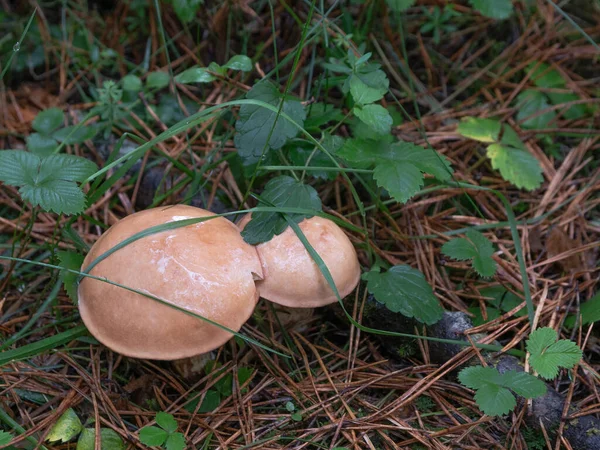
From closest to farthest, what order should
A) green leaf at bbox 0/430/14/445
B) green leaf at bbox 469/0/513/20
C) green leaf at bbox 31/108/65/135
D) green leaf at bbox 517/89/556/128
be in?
green leaf at bbox 0/430/14/445, green leaf at bbox 31/108/65/135, green leaf at bbox 469/0/513/20, green leaf at bbox 517/89/556/128

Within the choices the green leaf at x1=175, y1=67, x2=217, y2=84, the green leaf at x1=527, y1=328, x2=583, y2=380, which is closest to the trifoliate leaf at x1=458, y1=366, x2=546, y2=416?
the green leaf at x1=527, y1=328, x2=583, y2=380

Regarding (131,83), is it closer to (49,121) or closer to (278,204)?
(49,121)

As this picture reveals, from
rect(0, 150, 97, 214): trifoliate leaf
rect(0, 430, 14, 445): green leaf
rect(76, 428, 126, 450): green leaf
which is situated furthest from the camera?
rect(0, 150, 97, 214): trifoliate leaf

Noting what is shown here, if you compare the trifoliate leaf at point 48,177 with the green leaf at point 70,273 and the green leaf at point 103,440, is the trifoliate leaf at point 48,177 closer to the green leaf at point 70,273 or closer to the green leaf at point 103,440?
the green leaf at point 70,273

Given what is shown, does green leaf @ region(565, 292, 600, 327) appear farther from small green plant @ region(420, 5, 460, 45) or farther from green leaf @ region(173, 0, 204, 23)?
green leaf @ region(173, 0, 204, 23)

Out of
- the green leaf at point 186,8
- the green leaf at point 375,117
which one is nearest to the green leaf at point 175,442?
the green leaf at point 375,117

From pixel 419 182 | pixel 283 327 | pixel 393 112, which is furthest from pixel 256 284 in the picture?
pixel 393 112

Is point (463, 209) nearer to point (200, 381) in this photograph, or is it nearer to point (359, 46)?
point (359, 46)
